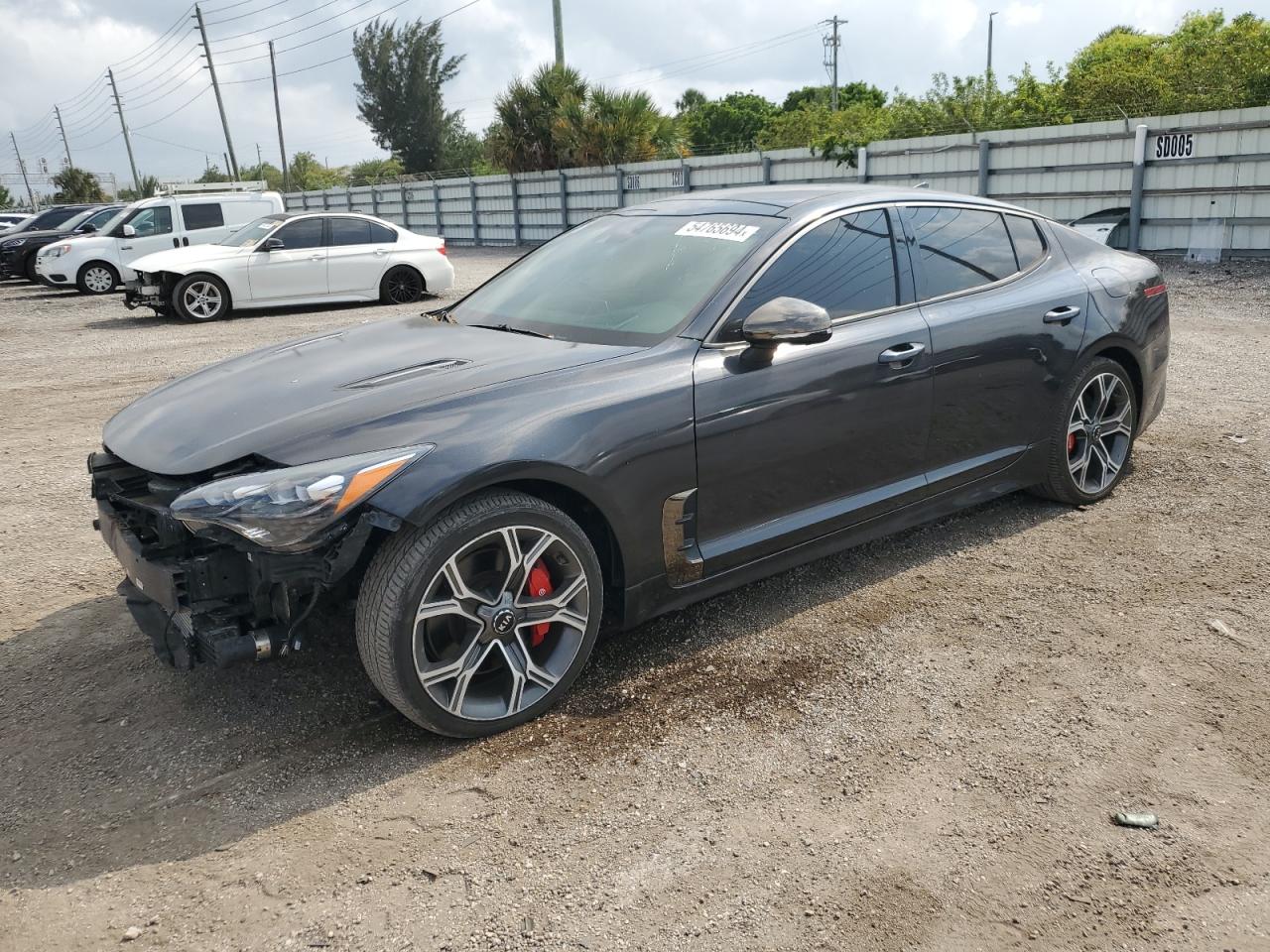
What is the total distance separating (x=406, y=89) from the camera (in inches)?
2717

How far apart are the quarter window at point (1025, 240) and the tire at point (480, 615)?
2.74 metres

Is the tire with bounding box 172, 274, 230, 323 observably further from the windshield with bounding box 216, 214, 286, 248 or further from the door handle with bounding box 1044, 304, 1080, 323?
the door handle with bounding box 1044, 304, 1080, 323

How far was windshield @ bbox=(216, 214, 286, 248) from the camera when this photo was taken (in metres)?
14.4

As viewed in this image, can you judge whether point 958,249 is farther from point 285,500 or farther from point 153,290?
point 153,290

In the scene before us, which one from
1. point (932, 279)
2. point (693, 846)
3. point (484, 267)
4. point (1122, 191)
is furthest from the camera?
point (484, 267)

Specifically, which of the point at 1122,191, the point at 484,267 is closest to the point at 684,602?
the point at 1122,191

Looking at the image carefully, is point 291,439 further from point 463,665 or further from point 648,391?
point 648,391

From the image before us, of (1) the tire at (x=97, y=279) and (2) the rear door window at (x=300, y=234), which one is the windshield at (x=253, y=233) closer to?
(2) the rear door window at (x=300, y=234)

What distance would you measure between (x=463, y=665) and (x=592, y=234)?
2.21m

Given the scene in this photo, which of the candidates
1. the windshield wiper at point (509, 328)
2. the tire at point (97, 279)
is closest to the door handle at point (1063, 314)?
the windshield wiper at point (509, 328)

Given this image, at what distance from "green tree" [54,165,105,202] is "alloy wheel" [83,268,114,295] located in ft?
209

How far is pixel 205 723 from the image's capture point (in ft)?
10.8

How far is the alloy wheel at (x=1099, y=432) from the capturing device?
193 inches

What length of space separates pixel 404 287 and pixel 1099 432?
12.0 metres
